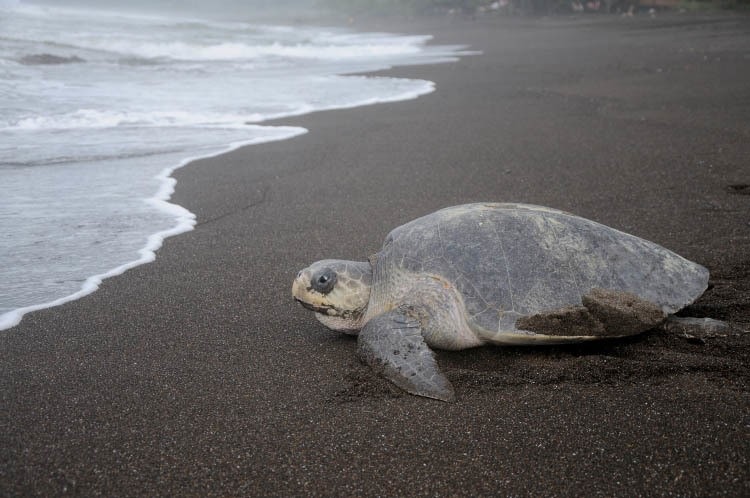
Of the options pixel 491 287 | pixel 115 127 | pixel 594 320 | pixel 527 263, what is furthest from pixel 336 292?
pixel 115 127

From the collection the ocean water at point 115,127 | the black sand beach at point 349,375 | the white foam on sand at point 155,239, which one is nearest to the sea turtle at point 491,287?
the black sand beach at point 349,375

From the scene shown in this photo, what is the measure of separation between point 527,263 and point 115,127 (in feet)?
19.0

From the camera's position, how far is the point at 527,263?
2443 millimetres

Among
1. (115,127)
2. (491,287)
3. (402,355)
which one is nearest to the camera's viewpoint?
(402,355)

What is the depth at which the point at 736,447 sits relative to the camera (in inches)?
69.6

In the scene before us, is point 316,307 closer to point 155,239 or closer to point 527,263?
point 527,263

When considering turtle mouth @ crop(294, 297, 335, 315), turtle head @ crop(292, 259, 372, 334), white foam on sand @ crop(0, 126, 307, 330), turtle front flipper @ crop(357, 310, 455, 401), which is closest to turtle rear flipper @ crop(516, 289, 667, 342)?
turtle front flipper @ crop(357, 310, 455, 401)

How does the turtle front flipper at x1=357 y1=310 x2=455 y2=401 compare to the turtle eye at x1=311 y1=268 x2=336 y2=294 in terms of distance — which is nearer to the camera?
the turtle front flipper at x1=357 y1=310 x2=455 y2=401

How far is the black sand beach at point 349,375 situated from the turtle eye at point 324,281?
26 cm

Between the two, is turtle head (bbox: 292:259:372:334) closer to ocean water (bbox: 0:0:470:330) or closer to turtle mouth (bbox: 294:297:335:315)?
turtle mouth (bbox: 294:297:335:315)

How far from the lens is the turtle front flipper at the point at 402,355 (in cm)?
215

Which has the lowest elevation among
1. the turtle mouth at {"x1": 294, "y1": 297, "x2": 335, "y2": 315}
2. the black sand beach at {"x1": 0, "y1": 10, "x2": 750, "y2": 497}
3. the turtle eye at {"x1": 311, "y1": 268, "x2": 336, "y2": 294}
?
the black sand beach at {"x1": 0, "y1": 10, "x2": 750, "y2": 497}

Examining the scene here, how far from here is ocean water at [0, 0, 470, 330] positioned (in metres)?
3.51

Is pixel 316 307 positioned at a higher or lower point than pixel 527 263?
lower
